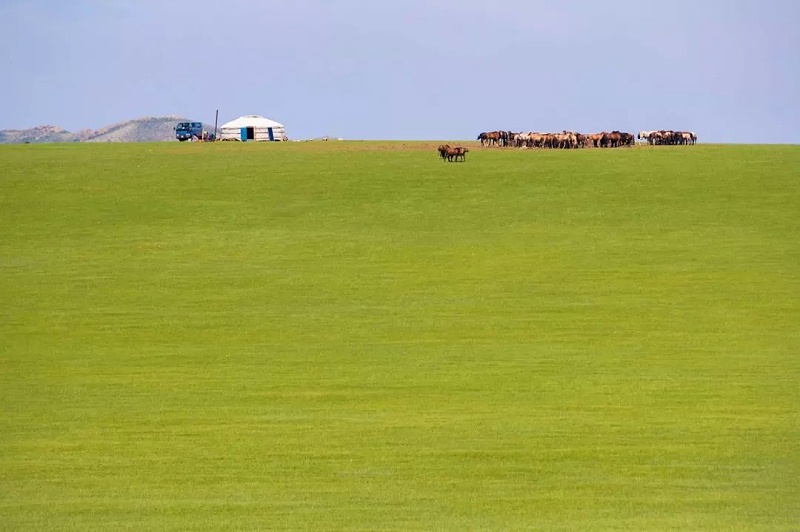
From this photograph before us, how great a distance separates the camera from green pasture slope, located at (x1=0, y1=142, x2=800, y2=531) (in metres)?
13.9

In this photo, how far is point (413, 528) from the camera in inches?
491

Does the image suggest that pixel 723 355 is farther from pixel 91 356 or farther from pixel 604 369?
pixel 91 356

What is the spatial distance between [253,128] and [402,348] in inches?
2382

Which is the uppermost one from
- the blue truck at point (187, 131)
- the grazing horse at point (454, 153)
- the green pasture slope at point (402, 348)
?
the blue truck at point (187, 131)

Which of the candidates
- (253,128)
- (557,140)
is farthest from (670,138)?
(253,128)

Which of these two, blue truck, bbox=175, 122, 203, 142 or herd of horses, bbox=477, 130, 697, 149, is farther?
blue truck, bbox=175, 122, 203, 142

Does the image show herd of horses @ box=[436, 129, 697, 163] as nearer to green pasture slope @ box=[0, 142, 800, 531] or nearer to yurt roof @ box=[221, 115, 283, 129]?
green pasture slope @ box=[0, 142, 800, 531]

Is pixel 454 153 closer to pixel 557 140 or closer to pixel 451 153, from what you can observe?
pixel 451 153

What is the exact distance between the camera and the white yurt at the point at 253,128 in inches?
3231

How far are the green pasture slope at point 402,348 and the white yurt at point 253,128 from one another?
37140mm

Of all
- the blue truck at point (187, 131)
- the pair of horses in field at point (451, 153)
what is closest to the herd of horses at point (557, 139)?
the pair of horses in field at point (451, 153)

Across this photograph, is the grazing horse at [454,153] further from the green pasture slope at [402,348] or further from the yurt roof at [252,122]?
the yurt roof at [252,122]

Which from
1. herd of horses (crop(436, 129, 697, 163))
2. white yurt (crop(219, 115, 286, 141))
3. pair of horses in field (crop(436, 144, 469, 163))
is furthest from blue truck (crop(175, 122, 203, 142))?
pair of horses in field (crop(436, 144, 469, 163))

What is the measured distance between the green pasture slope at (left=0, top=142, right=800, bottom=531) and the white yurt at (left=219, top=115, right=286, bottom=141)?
37.1m
